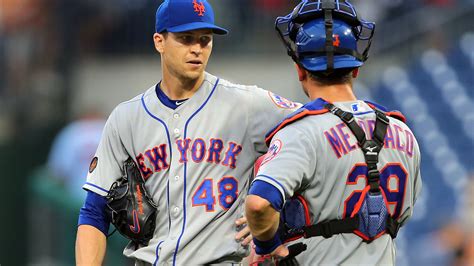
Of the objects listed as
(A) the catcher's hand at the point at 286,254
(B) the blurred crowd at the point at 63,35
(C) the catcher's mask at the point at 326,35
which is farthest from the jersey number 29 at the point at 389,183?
(B) the blurred crowd at the point at 63,35

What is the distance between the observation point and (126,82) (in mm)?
13328

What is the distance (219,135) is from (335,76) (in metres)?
0.70

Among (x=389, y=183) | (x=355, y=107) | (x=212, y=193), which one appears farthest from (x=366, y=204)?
(x=212, y=193)

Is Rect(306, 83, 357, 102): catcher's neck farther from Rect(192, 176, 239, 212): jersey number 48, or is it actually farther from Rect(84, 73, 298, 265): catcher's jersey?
Rect(192, 176, 239, 212): jersey number 48

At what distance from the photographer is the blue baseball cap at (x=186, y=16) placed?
4391 millimetres

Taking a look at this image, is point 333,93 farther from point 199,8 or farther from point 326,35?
point 199,8

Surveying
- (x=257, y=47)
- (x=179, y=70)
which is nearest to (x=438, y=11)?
(x=257, y=47)

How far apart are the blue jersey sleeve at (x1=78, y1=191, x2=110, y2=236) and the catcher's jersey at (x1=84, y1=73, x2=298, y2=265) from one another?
0.04m

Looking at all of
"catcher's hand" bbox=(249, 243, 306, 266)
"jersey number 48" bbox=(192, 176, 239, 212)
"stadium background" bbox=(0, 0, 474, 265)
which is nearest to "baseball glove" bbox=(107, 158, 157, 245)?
"jersey number 48" bbox=(192, 176, 239, 212)

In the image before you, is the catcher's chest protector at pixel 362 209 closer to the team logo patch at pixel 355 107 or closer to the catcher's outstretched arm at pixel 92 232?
the team logo patch at pixel 355 107

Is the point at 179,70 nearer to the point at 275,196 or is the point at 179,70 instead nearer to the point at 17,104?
the point at 275,196

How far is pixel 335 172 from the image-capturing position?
3.75 metres

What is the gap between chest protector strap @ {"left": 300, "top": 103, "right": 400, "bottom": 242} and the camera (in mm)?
3785

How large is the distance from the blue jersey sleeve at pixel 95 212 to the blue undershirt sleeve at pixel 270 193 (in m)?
1.09
